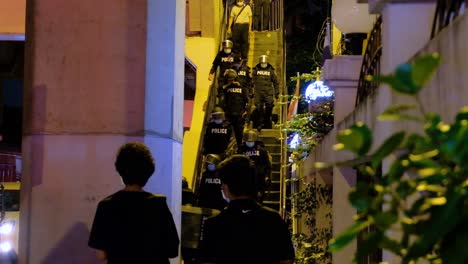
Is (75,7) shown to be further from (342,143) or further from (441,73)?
(342,143)

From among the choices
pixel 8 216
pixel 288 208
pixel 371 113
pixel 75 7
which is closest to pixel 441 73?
pixel 371 113

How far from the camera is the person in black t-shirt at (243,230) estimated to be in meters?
3.89

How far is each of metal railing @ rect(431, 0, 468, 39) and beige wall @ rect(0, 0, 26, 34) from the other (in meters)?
6.53

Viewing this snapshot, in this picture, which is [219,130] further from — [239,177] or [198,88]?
[239,177]

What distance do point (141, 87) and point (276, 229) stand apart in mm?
2357

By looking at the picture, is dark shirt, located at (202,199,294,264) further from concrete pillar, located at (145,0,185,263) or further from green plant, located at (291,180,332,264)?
green plant, located at (291,180,332,264)

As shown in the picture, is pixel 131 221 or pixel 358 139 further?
pixel 131 221

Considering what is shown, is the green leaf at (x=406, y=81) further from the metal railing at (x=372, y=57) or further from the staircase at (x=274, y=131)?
the staircase at (x=274, y=131)

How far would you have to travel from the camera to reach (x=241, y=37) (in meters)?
20.7

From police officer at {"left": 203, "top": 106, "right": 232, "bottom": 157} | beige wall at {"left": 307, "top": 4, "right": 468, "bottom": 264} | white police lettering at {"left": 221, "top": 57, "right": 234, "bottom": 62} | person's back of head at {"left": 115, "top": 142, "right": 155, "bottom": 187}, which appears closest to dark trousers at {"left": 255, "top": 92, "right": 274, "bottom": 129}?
white police lettering at {"left": 221, "top": 57, "right": 234, "bottom": 62}


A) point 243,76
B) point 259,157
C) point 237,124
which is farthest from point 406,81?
point 243,76

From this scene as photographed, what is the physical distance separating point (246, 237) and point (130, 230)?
0.72 m

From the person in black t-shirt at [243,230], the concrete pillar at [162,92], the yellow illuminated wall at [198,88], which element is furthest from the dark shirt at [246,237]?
the yellow illuminated wall at [198,88]

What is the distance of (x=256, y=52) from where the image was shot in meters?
22.6
